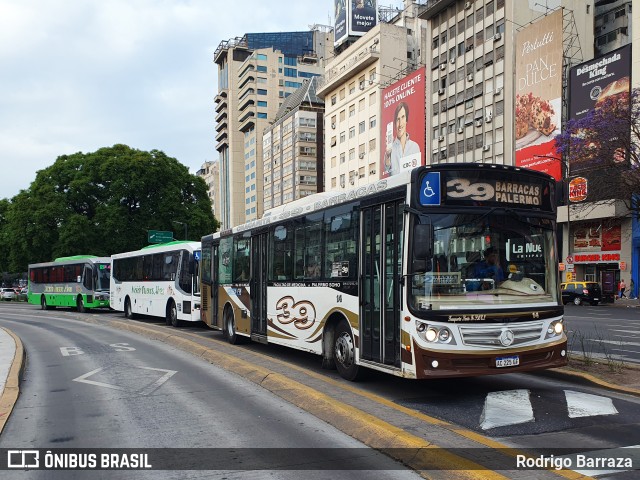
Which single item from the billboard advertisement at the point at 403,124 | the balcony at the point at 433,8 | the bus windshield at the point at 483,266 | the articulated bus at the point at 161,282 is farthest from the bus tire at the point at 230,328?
the balcony at the point at 433,8

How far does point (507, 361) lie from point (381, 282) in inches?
81.0

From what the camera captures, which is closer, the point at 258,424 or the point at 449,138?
the point at 258,424

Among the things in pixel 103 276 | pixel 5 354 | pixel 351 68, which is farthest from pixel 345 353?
pixel 351 68

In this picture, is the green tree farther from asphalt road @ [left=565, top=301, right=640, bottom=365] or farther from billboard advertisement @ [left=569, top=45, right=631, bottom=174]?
asphalt road @ [left=565, top=301, right=640, bottom=365]

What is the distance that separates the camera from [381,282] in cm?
879

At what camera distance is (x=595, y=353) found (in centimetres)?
1187

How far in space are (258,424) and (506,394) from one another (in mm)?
3551

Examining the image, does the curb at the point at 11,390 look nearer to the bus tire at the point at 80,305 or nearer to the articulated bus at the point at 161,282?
the articulated bus at the point at 161,282

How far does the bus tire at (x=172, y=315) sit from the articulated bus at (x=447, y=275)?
13475 millimetres

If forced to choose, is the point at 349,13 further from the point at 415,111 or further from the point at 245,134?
the point at 245,134

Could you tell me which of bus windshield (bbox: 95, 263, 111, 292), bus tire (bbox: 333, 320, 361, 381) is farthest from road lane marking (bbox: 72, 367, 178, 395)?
bus windshield (bbox: 95, 263, 111, 292)

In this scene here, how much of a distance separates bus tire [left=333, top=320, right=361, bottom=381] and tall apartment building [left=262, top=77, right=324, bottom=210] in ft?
263

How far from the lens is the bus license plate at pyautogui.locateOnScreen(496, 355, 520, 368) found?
7.75 metres

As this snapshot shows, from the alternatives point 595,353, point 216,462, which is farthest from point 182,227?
point 216,462
